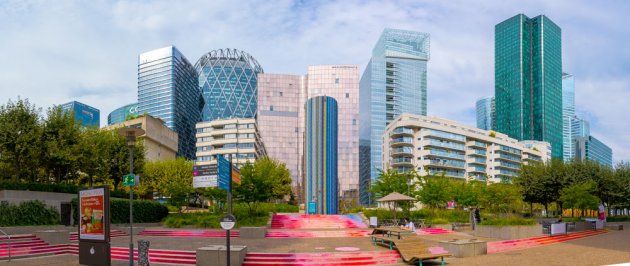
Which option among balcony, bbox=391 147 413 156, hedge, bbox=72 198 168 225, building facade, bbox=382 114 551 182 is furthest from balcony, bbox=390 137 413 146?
hedge, bbox=72 198 168 225

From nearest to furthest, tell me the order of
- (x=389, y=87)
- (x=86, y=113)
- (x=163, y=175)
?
(x=163, y=175) < (x=389, y=87) < (x=86, y=113)

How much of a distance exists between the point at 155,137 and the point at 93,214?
71.4 metres

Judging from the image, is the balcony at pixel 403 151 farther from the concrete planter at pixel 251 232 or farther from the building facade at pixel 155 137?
the concrete planter at pixel 251 232

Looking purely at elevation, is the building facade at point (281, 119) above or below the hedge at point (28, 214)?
above

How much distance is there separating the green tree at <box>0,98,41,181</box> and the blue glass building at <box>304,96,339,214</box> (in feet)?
109

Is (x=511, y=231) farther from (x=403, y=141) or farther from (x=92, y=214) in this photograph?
(x=403, y=141)

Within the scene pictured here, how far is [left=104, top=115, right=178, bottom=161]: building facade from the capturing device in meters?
80.8

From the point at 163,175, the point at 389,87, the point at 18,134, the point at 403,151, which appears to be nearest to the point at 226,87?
the point at 389,87

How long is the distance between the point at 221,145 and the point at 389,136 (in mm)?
38959

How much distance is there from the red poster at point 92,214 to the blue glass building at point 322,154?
152ft

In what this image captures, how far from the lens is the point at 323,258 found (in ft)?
64.3

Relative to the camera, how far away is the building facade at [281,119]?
156 meters

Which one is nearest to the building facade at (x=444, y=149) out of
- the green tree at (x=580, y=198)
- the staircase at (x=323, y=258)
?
the green tree at (x=580, y=198)

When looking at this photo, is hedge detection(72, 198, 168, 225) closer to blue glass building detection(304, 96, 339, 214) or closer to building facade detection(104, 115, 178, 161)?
blue glass building detection(304, 96, 339, 214)
